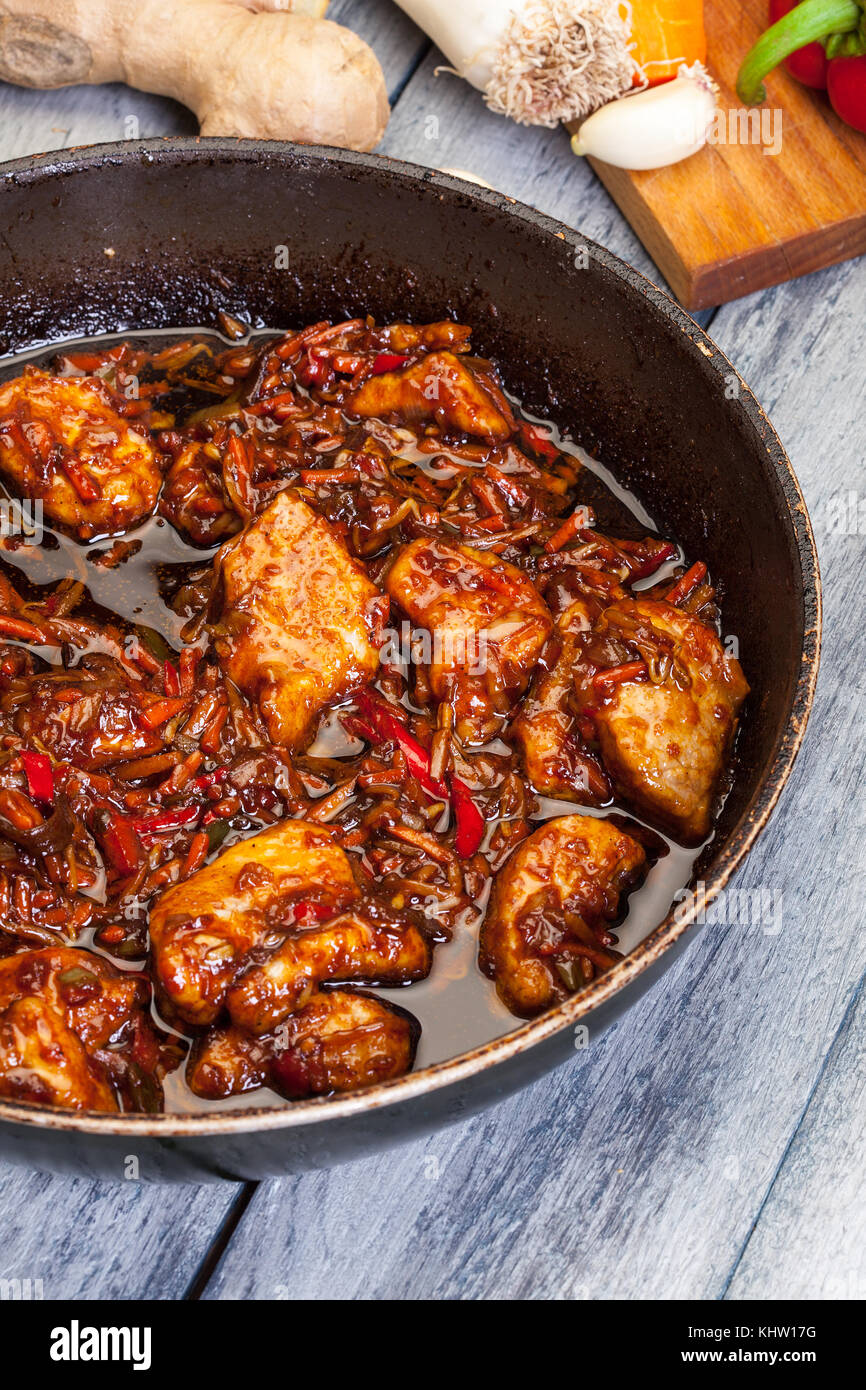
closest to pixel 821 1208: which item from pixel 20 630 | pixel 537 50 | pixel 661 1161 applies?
pixel 661 1161

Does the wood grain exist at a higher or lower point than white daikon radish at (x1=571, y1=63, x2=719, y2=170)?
lower

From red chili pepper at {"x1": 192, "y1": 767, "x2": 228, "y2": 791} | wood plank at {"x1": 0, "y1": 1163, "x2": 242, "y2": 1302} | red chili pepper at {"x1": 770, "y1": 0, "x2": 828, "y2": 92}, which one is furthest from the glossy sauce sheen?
red chili pepper at {"x1": 770, "y1": 0, "x2": 828, "y2": 92}

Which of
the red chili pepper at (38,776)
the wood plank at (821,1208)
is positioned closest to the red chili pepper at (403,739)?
the red chili pepper at (38,776)

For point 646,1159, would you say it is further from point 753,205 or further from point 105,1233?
point 753,205

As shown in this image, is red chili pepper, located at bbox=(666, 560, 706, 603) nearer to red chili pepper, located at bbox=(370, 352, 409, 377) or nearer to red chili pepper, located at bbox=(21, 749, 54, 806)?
red chili pepper, located at bbox=(370, 352, 409, 377)

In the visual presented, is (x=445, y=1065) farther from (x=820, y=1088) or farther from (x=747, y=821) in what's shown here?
(x=820, y=1088)
